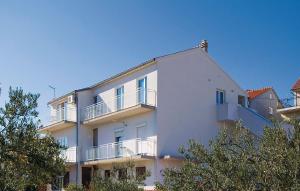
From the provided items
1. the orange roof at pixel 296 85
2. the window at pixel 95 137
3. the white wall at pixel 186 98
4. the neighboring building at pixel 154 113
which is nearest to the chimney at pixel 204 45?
the neighboring building at pixel 154 113

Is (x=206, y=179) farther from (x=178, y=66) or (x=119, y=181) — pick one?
(x=178, y=66)

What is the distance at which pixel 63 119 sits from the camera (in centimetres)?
4009

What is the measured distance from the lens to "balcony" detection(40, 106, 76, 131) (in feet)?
126

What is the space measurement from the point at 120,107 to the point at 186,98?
15.5ft

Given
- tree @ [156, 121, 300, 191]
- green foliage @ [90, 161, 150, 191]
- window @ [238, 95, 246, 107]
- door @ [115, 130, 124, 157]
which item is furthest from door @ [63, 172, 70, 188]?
tree @ [156, 121, 300, 191]

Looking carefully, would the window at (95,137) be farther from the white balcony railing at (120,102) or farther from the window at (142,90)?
the window at (142,90)

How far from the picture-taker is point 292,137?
8.60m

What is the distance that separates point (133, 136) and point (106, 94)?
5.54 m

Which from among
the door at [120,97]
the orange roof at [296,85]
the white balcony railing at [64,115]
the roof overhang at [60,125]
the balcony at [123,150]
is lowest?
the balcony at [123,150]

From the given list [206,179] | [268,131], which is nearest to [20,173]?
[206,179]

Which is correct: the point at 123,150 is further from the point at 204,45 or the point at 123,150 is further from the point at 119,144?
the point at 204,45

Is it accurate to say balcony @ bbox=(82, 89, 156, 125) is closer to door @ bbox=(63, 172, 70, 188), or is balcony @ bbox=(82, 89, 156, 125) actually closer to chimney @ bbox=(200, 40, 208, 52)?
door @ bbox=(63, 172, 70, 188)

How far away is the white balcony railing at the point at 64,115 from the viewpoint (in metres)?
38.9

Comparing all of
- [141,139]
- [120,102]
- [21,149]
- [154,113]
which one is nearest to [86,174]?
[120,102]
